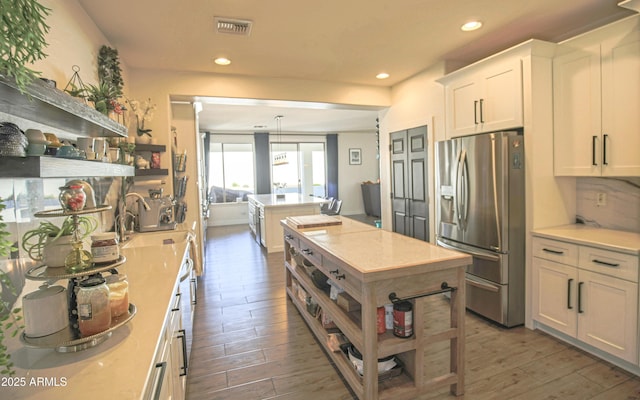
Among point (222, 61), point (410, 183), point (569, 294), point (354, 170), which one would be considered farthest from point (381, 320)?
point (354, 170)

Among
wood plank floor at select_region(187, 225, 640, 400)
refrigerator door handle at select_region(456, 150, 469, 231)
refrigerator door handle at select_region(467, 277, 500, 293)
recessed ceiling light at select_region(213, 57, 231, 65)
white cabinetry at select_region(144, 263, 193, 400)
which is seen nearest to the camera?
white cabinetry at select_region(144, 263, 193, 400)

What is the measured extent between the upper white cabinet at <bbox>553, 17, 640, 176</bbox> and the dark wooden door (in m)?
1.47

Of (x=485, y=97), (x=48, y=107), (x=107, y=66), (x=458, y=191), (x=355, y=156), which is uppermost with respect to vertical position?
(x=107, y=66)

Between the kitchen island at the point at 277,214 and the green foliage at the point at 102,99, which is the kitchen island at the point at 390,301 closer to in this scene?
the green foliage at the point at 102,99

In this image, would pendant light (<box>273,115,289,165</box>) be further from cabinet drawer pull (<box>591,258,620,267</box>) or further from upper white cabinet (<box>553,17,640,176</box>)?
cabinet drawer pull (<box>591,258,620,267</box>)

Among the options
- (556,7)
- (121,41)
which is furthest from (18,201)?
(556,7)

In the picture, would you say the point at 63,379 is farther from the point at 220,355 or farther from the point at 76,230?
the point at 220,355

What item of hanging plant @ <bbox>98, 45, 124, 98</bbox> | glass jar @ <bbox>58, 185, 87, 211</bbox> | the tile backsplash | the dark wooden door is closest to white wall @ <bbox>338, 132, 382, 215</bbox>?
the dark wooden door

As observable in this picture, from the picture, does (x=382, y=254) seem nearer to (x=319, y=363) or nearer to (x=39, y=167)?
(x=319, y=363)

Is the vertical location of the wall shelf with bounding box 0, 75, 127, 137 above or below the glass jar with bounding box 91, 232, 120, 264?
above

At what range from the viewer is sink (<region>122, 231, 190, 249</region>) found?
9.24 feet

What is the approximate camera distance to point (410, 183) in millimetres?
4270

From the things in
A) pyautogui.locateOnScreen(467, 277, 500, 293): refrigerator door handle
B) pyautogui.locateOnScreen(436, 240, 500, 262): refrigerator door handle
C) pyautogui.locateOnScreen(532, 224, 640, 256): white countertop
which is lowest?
pyautogui.locateOnScreen(467, 277, 500, 293): refrigerator door handle

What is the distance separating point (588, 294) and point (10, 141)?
129 inches
